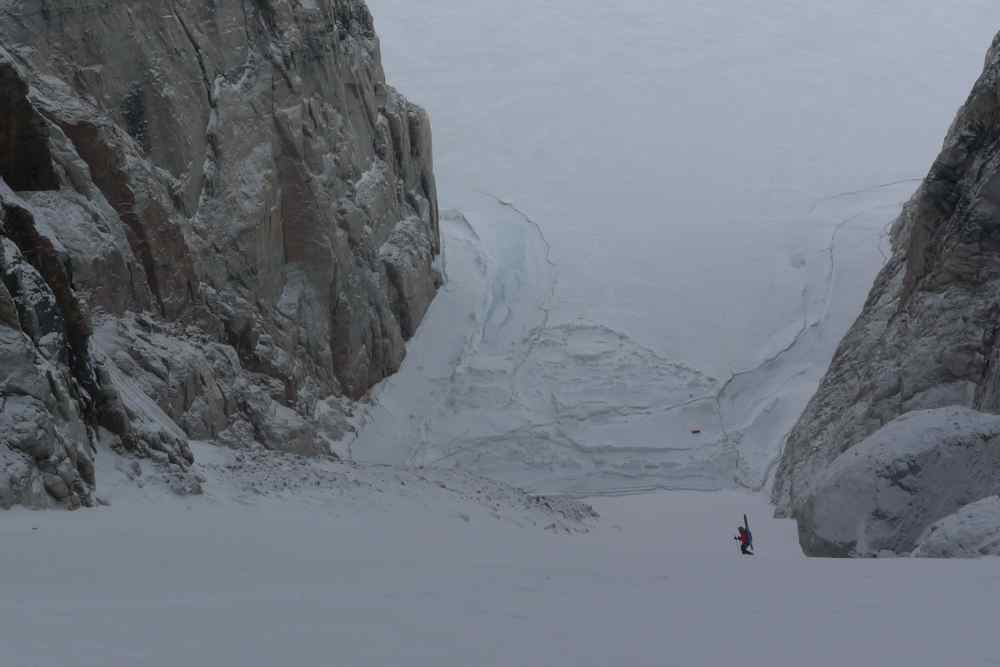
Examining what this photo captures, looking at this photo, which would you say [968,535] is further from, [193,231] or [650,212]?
[650,212]

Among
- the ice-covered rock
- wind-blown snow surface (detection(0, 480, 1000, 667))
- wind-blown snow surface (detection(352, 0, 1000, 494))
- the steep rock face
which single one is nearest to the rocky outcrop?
wind-blown snow surface (detection(0, 480, 1000, 667))

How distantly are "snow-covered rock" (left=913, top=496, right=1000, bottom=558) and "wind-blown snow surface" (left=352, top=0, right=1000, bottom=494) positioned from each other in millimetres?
14498

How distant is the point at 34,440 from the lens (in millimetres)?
10586

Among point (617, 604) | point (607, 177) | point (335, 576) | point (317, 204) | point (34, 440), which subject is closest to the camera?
point (617, 604)

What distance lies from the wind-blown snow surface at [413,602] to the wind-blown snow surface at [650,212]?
15081mm

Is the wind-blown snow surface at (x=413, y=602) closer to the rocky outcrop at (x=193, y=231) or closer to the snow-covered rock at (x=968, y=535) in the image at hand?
the snow-covered rock at (x=968, y=535)

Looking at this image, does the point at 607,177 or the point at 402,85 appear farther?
the point at 402,85

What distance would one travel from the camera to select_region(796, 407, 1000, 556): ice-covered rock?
1274 cm

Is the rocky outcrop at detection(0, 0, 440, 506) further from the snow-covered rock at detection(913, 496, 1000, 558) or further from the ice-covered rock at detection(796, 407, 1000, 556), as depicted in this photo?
the snow-covered rock at detection(913, 496, 1000, 558)

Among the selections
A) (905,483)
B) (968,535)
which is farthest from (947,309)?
(968,535)

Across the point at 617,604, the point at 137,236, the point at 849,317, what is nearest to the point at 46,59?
the point at 137,236

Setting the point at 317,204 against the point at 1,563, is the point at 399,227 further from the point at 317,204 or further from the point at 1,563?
the point at 1,563

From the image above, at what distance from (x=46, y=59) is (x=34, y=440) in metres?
10.8

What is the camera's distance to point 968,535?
35.0ft
